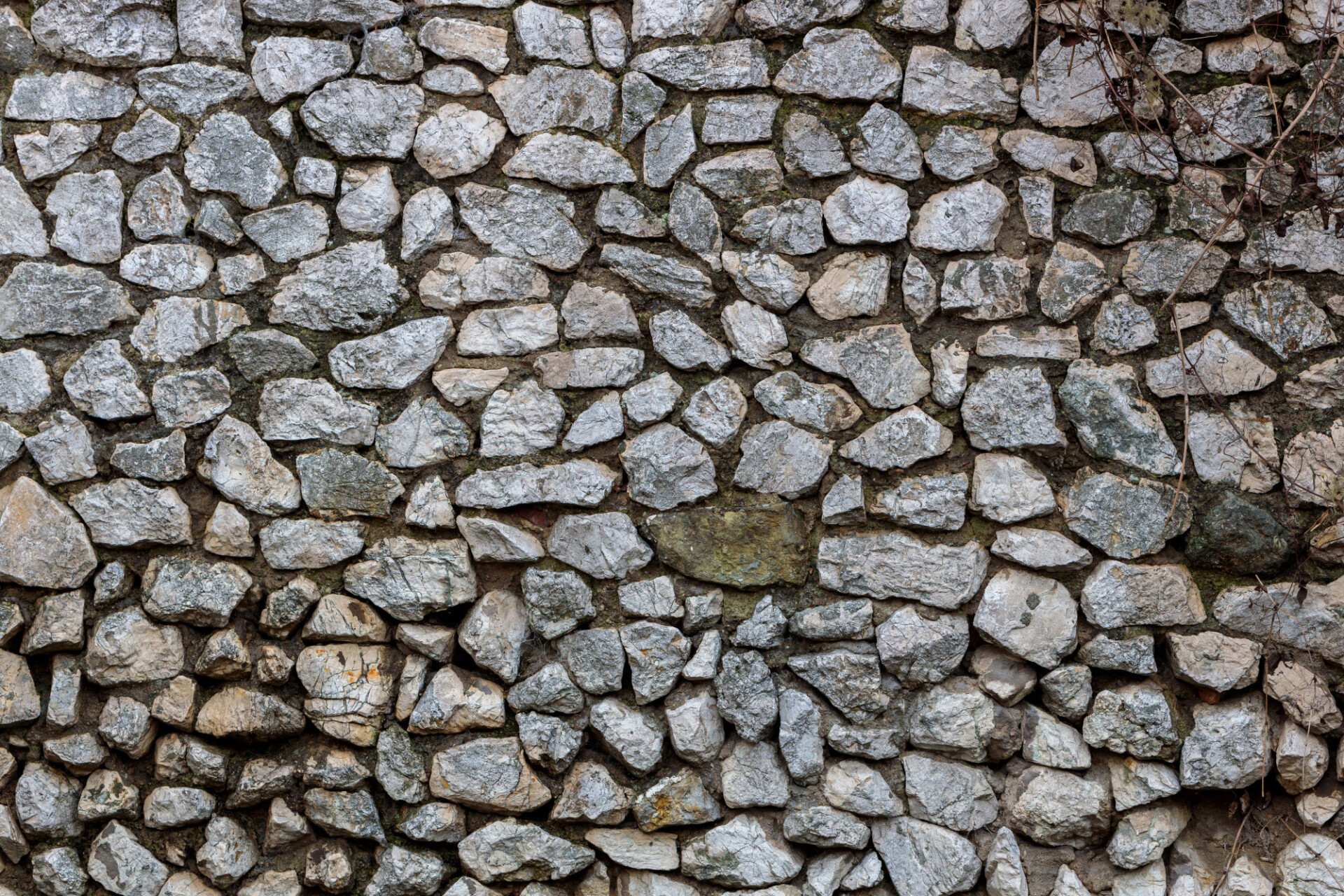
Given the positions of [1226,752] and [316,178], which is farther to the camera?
[316,178]

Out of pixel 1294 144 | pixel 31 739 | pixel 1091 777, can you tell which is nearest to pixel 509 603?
pixel 31 739

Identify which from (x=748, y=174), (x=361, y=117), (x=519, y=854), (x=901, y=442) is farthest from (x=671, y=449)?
(x=361, y=117)

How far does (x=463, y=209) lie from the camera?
95.7 inches

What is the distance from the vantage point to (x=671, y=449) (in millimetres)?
2359

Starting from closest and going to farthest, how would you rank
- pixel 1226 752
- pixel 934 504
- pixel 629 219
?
pixel 1226 752 < pixel 934 504 < pixel 629 219

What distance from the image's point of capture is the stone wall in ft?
7.36

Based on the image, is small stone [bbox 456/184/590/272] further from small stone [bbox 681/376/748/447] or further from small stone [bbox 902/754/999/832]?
small stone [bbox 902/754/999/832]

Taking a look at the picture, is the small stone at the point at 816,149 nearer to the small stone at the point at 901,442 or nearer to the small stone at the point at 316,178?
the small stone at the point at 901,442

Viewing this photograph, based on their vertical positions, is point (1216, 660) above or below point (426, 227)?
below

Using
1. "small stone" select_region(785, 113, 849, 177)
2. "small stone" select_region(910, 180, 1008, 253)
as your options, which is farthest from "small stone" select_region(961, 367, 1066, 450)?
"small stone" select_region(785, 113, 849, 177)

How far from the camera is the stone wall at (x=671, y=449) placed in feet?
7.36

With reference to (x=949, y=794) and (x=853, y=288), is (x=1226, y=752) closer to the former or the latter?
(x=949, y=794)

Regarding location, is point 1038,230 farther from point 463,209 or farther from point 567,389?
point 463,209

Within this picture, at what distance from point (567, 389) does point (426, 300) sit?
406 mm
